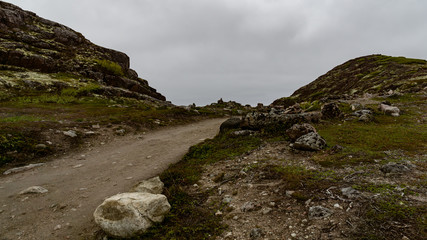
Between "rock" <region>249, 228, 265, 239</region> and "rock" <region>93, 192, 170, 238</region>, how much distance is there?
2.80m

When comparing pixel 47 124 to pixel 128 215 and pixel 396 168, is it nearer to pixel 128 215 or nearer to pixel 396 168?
pixel 128 215

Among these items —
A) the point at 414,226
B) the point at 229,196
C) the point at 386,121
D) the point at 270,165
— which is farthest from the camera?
the point at 386,121

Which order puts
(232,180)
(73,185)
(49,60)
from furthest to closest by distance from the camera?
(49,60) → (73,185) → (232,180)

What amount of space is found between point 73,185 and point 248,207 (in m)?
8.02

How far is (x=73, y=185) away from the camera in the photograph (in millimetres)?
9141

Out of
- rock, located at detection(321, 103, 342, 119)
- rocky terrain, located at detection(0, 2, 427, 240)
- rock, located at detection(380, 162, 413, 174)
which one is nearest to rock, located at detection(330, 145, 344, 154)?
rocky terrain, located at detection(0, 2, 427, 240)

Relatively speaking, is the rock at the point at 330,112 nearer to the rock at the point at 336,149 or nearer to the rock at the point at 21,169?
the rock at the point at 336,149

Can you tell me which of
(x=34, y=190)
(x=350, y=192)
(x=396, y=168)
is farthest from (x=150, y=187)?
(x=396, y=168)

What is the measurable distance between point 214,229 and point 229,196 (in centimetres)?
188

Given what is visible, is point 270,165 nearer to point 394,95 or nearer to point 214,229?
point 214,229

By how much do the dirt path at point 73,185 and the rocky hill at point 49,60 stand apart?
32326 mm

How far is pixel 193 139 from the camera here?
→ 706 inches

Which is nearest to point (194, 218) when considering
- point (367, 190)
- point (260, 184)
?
point (260, 184)

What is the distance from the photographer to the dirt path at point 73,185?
632 centimetres
